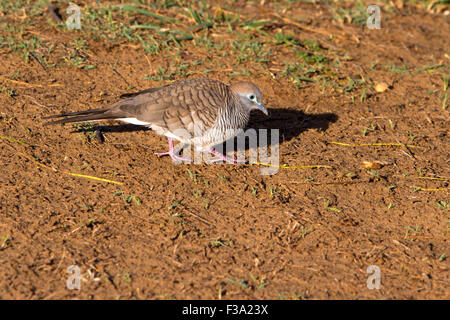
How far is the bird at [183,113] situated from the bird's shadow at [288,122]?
0.65 meters

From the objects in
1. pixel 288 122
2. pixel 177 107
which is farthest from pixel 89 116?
pixel 288 122

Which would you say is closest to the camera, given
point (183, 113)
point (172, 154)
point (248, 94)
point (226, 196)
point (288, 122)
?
point (226, 196)

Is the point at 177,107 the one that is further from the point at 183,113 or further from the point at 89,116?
the point at 89,116

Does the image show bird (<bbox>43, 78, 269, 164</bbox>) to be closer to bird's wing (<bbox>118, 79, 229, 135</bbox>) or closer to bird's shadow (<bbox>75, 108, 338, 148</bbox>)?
bird's wing (<bbox>118, 79, 229, 135</bbox>)

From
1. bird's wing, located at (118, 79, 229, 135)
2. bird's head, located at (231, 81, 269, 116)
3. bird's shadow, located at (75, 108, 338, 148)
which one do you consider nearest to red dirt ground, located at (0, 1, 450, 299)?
bird's shadow, located at (75, 108, 338, 148)

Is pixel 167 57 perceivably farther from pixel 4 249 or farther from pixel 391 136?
pixel 4 249

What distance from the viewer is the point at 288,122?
616 centimetres

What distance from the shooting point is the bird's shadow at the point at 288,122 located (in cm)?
596

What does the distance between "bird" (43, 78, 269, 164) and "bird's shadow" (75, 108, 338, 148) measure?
0.65 metres

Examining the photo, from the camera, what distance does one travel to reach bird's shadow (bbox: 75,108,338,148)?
5.96 m

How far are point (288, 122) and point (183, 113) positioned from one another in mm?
1527

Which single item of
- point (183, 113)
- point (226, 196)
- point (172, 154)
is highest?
point (183, 113)

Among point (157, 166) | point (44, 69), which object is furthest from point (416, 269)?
point (44, 69)

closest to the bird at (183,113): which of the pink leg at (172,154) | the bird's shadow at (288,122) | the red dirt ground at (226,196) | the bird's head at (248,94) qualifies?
the pink leg at (172,154)
